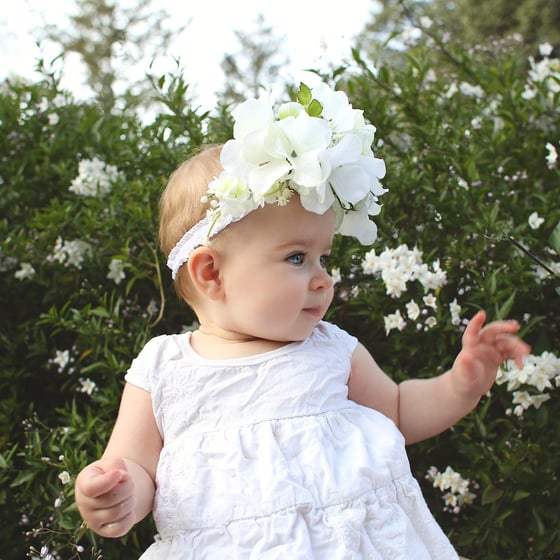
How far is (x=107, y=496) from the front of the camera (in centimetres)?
149

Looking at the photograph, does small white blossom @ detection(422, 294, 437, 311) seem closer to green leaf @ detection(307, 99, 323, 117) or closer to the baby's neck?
the baby's neck

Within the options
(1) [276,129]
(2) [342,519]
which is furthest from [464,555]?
(1) [276,129]

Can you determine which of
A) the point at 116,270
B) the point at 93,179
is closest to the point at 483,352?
the point at 116,270

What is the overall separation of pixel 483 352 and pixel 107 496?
3.11 feet

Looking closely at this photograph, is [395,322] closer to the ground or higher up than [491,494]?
higher up

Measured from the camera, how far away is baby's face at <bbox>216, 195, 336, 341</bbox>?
66.7 inches

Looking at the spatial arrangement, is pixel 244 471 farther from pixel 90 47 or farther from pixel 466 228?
pixel 90 47

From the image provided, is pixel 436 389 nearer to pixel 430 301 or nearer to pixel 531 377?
pixel 531 377

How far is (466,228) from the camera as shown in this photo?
250 cm

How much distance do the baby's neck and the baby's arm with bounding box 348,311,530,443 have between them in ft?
0.94

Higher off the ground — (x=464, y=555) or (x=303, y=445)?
(x=303, y=445)

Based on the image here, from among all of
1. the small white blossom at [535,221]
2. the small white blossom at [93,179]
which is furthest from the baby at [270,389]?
the small white blossom at [93,179]

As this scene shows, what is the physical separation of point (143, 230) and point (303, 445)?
1500mm

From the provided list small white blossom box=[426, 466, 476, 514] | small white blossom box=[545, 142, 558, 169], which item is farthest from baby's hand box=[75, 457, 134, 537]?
small white blossom box=[545, 142, 558, 169]
